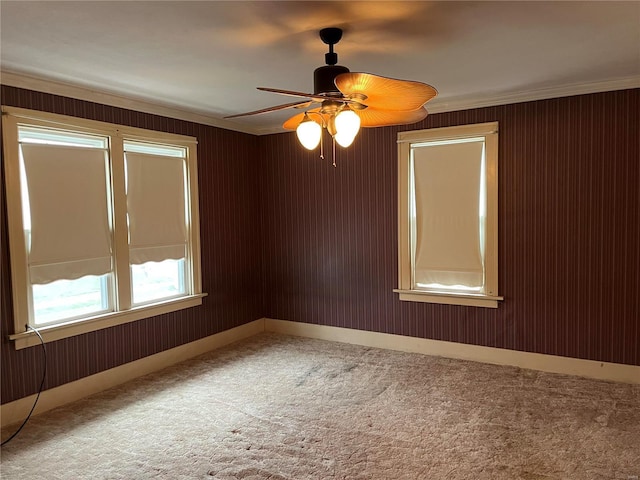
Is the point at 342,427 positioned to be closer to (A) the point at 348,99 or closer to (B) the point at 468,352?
(B) the point at 468,352

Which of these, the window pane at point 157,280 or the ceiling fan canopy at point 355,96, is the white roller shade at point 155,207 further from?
the ceiling fan canopy at point 355,96

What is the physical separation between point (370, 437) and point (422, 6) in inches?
100

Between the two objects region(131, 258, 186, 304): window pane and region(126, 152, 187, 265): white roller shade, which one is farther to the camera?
region(131, 258, 186, 304): window pane

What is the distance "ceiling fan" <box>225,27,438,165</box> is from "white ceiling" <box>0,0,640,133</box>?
1.01 feet

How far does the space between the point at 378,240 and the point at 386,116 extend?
7.16ft

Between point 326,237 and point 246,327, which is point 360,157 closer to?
point 326,237

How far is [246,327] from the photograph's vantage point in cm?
540

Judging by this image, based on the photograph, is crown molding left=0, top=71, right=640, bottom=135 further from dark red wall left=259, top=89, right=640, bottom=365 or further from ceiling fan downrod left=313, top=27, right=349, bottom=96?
ceiling fan downrod left=313, top=27, right=349, bottom=96

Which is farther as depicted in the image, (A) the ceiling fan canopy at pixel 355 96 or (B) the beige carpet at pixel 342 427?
(B) the beige carpet at pixel 342 427

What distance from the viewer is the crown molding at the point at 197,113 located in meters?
3.36

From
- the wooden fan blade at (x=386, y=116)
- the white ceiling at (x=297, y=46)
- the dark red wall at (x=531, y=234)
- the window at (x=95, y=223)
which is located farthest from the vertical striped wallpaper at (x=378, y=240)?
the wooden fan blade at (x=386, y=116)

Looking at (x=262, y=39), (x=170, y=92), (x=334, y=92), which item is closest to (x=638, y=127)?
(x=334, y=92)

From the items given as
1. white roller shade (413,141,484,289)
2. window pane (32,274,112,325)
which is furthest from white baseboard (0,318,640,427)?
white roller shade (413,141,484,289)

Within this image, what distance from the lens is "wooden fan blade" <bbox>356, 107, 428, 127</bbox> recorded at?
2694mm
